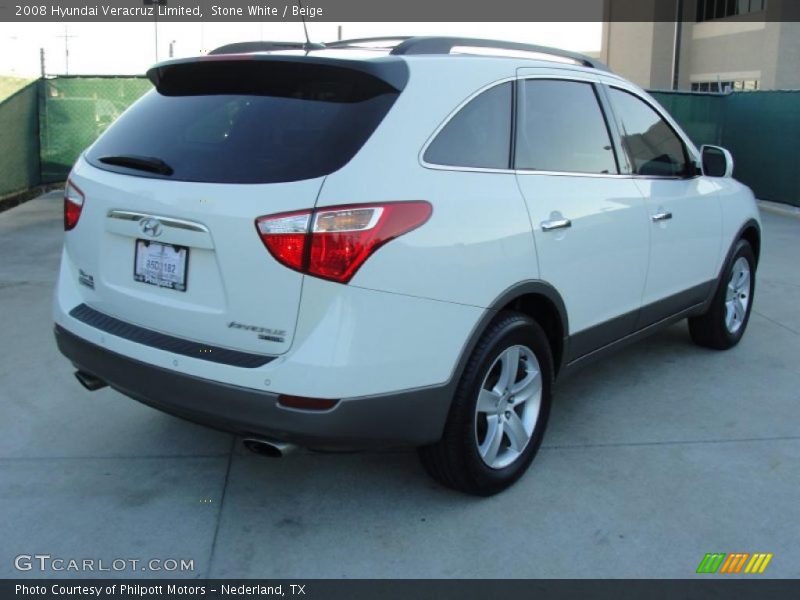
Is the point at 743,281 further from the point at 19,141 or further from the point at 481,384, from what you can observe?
the point at 19,141

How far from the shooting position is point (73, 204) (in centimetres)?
343

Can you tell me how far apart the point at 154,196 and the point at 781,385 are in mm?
3736

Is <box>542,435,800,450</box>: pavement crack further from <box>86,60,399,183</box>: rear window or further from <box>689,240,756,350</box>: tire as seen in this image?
<box>86,60,399,183</box>: rear window

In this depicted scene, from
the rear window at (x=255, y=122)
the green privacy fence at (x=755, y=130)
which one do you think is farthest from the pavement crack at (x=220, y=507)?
the green privacy fence at (x=755, y=130)

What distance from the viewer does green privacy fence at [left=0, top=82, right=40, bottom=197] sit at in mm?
12164

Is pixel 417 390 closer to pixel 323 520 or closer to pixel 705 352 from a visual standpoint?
pixel 323 520

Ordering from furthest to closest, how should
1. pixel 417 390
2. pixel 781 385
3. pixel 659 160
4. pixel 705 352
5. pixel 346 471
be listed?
pixel 705 352
pixel 781 385
pixel 659 160
pixel 346 471
pixel 417 390

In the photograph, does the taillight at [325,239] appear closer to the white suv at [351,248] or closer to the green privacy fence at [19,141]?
the white suv at [351,248]

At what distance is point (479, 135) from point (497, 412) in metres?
1.12

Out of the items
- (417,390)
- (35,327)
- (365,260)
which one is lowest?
(35,327)

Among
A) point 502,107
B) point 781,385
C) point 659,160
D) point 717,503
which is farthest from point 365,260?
point 781,385

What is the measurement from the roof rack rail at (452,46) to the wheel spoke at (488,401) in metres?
1.38

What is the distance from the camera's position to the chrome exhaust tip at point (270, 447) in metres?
2.94
